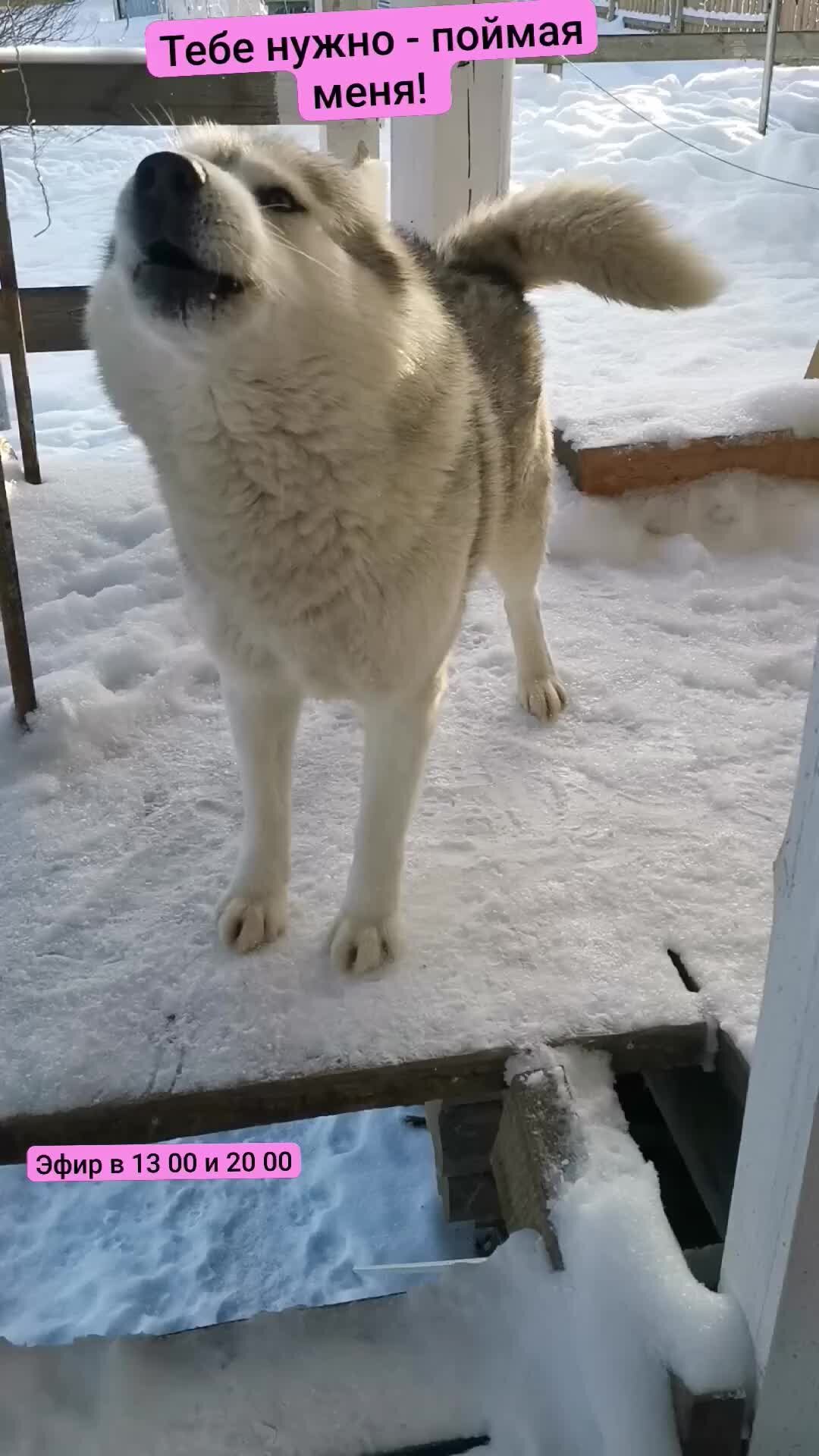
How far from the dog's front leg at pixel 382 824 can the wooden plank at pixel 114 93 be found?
112 centimetres

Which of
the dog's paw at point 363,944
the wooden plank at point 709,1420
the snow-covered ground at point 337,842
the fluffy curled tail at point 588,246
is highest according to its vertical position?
the fluffy curled tail at point 588,246

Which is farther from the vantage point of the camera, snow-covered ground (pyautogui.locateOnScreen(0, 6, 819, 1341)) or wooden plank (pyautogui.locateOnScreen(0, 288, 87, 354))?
wooden plank (pyautogui.locateOnScreen(0, 288, 87, 354))

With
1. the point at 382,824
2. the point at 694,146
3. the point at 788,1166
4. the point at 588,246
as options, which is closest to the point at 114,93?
the point at 588,246

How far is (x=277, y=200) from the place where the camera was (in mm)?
1030

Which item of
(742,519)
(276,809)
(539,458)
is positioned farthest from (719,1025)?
(742,519)

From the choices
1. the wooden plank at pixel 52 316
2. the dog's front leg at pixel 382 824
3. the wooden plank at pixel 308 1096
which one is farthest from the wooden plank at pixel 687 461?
the wooden plank at pixel 308 1096

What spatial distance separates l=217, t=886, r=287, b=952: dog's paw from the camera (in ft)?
4.25

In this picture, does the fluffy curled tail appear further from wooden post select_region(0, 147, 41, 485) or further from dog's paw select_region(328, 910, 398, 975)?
dog's paw select_region(328, 910, 398, 975)

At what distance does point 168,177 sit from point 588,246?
38.1 inches

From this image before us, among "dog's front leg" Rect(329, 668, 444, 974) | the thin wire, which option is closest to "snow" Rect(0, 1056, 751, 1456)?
"dog's front leg" Rect(329, 668, 444, 974)

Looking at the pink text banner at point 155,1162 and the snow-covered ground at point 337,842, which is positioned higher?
the snow-covered ground at point 337,842

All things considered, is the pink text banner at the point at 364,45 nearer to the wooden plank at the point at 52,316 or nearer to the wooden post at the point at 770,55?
the wooden plank at the point at 52,316

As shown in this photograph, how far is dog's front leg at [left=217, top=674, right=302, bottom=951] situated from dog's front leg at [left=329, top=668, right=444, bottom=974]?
0.33ft

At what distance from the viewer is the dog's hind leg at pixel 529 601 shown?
68.1 inches
